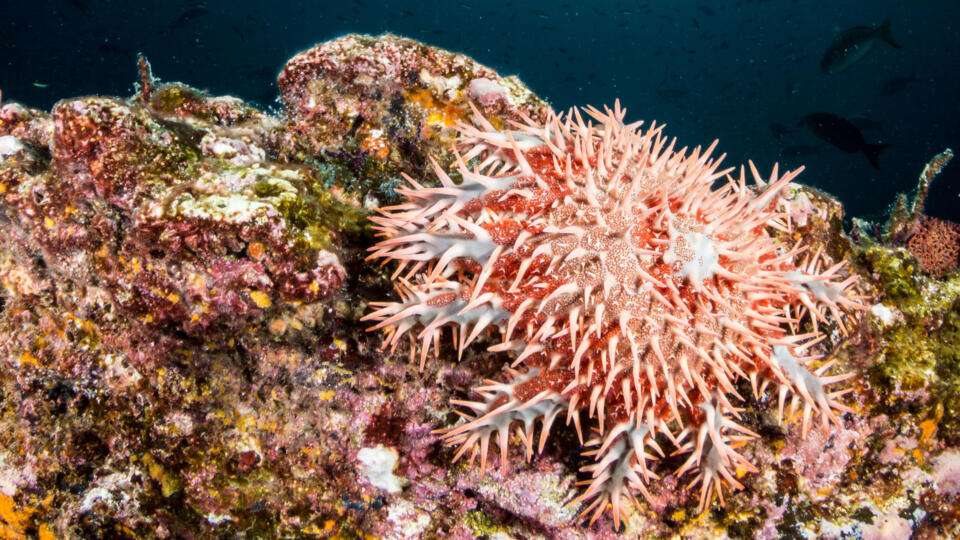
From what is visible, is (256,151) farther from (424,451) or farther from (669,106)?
(669,106)

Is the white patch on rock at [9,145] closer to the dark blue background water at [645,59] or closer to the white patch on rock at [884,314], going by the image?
the white patch on rock at [884,314]

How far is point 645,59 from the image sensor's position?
70.8 m

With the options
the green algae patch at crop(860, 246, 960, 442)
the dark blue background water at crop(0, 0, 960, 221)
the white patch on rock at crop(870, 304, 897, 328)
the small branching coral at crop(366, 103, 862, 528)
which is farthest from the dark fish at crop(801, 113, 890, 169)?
the dark blue background water at crop(0, 0, 960, 221)

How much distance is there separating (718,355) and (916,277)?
7.47 feet

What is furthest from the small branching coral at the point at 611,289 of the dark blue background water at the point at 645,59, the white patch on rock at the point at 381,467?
the dark blue background water at the point at 645,59

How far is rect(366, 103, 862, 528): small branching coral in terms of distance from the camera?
1.87 metres

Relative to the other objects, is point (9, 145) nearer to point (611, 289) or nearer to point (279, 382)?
point (279, 382)

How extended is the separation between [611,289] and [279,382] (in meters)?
1.85

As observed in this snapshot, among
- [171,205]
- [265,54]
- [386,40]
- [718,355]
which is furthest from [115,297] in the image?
[265,54]

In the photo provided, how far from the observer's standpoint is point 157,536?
2.79 meters

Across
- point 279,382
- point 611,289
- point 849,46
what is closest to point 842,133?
point 849,46

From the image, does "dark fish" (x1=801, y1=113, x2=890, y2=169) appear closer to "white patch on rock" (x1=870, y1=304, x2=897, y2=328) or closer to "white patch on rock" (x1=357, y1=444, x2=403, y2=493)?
"white patch on rock" (x1=870, y1=304, x2=897, y2=328)

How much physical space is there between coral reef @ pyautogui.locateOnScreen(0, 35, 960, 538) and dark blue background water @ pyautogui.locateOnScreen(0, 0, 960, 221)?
89.7 feet

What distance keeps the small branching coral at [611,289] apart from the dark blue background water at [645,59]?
28.8 meters
